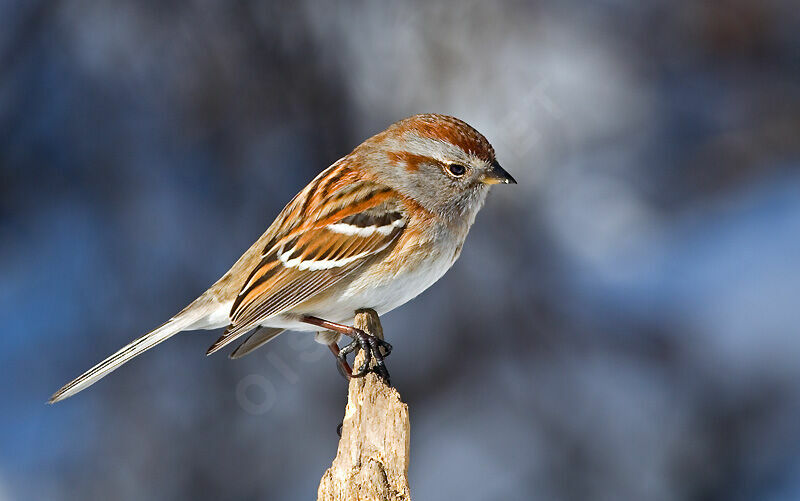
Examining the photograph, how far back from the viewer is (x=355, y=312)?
2557 millimetres

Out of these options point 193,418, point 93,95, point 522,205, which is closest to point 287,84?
point 93,95

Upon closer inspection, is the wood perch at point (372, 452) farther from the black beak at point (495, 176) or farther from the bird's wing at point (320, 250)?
the black beak at point (495, 176)

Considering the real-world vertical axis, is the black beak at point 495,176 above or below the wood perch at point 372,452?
above

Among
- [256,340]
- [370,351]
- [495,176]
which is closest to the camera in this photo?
[370,351]

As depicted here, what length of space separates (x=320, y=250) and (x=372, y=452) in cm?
72

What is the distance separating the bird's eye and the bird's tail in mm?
863

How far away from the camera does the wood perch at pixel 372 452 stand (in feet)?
6.73

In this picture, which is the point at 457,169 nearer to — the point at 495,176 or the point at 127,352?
the point at 495,176

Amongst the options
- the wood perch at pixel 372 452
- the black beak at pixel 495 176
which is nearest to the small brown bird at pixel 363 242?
the black beak at pixel 495 176

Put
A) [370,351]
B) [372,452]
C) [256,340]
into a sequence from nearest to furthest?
[372,452], [370,351], [256,340]

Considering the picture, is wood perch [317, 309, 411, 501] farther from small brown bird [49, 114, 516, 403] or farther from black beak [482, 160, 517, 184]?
black beak [482, 160, 517, 184]

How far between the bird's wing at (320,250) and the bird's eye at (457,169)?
0.57 feet

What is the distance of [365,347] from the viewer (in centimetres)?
229

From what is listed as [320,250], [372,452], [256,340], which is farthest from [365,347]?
[256,340]
